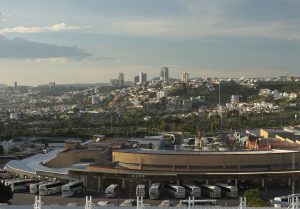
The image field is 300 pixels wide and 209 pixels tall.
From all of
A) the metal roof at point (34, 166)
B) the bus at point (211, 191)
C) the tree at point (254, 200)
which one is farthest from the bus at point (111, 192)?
the tree at point (254, 200)

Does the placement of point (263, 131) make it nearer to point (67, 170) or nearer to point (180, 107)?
point (67, 170)

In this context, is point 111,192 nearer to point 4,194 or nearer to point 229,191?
point 229,191

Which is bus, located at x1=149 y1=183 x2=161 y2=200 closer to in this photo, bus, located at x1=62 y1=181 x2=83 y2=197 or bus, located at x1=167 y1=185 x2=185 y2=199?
bus, located at x1=167 y1=185 x2=185 y2=199

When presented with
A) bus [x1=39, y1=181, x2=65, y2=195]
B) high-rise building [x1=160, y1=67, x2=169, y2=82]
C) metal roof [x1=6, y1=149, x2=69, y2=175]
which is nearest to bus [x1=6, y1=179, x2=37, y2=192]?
bus [x1=39, y1=181, x2=65, y2=195]

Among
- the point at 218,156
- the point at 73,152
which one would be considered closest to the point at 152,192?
the point at 218,156

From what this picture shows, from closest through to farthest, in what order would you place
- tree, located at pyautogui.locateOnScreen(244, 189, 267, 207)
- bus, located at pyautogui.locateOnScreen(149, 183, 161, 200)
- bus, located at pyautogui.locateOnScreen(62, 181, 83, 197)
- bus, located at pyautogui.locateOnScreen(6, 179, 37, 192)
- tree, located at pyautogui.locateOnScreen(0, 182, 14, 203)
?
1. tree, located at pyautogui.locateOnScreen(244, 189, 267, 207)
2. tree, located at pyautogui.locateOnScreen(0, 182, 14, 203)
3. bus, located at pyautogui.locateOnScreen(149, 183, 161, 200)
4. bus, located at pyautogui.locateOnScreen(62, 181, 83, 197)
5. bus, located at pyautogui.locateOnScreen(6, 179, 37, 192)

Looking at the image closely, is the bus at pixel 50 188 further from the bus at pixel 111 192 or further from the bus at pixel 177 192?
the bus at pixel 177 192
